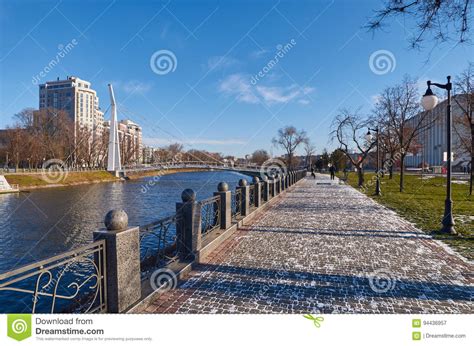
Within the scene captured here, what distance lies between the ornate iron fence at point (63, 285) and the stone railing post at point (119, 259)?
6 cm

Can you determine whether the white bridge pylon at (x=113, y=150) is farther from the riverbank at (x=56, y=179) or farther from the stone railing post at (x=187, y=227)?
the stone railing post at (x=187, y=227)

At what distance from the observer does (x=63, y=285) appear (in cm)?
653

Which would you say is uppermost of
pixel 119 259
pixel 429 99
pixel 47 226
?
pixel 429 99

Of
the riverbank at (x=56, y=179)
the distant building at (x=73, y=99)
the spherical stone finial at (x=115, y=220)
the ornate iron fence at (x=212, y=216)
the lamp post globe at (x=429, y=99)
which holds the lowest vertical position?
the riverbank at (x=56, y=179)

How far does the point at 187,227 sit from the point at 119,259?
6.82ft

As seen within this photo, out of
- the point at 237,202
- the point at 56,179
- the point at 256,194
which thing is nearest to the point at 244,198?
the point at 237,202

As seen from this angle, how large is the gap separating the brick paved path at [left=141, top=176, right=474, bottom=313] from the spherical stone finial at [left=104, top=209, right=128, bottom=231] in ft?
3.54

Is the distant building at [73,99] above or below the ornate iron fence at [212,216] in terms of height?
above

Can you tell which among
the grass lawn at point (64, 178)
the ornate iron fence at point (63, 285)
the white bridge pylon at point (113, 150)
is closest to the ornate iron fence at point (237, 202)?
the ornate iron fence at point (63, 285)

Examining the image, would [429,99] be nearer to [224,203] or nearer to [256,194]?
[224,203]

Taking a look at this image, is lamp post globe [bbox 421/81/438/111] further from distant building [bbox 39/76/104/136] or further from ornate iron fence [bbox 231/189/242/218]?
distant building [bbox 39/76/104/136]

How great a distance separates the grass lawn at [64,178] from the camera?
1312 inches

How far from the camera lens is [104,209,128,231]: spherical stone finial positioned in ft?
10.2

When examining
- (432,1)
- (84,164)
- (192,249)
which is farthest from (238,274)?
(84,164)
